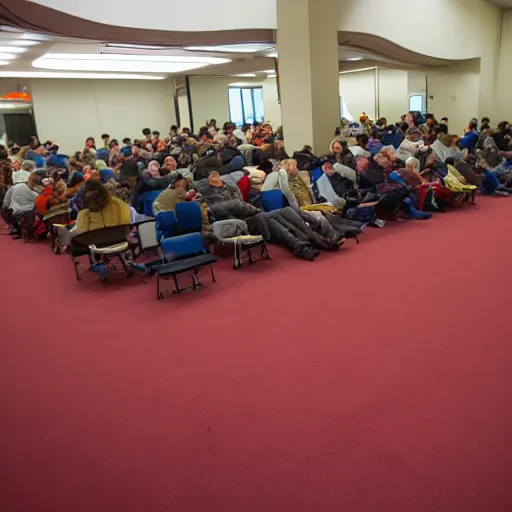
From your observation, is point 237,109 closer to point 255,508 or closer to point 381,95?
point 381,95

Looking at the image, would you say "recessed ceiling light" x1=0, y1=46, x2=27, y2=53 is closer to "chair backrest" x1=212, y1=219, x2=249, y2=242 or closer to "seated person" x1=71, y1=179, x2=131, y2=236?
"seated person" x1=71, y1=179, x2=131, y2=236

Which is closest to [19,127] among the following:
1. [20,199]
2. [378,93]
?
[20,199]

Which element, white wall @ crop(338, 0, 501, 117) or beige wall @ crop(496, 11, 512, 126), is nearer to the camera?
white wall @ crop(338, 0, 501, 117)

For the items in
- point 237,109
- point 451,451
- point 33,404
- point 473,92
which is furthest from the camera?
point 237,109

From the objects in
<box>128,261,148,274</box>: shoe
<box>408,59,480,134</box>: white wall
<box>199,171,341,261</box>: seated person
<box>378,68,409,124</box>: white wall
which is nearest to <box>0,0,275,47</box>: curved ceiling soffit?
<box>199,171,341,261</box>: seated person

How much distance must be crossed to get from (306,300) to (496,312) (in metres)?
1.62

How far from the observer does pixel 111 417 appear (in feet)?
9.56

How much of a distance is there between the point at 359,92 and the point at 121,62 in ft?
33.9

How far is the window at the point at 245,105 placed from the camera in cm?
2019

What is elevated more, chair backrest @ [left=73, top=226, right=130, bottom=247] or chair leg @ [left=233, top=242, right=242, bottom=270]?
chair backrest @ [left=73, top=226, right=130, bottom=247]

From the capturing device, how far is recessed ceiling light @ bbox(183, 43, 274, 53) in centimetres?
1125

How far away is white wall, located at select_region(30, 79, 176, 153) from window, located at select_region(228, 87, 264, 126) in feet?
8.48

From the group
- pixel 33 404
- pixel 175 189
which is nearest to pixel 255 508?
pixel 33 404

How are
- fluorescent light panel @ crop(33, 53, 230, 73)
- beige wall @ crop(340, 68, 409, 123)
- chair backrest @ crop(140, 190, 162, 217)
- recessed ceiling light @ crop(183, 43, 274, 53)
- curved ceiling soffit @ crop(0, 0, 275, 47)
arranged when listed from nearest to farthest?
chair backrest @ crop(140, 190, 162, 217) < curved ceiling soffit @ crop(0, 0, 275, 47) < recessed ceiling light @ crop(183, 43, 274, 53) < fluorescent light panel @ crop(33, 53, 230, 73) < beige wall @ crop(340, 68, 409, 123)
